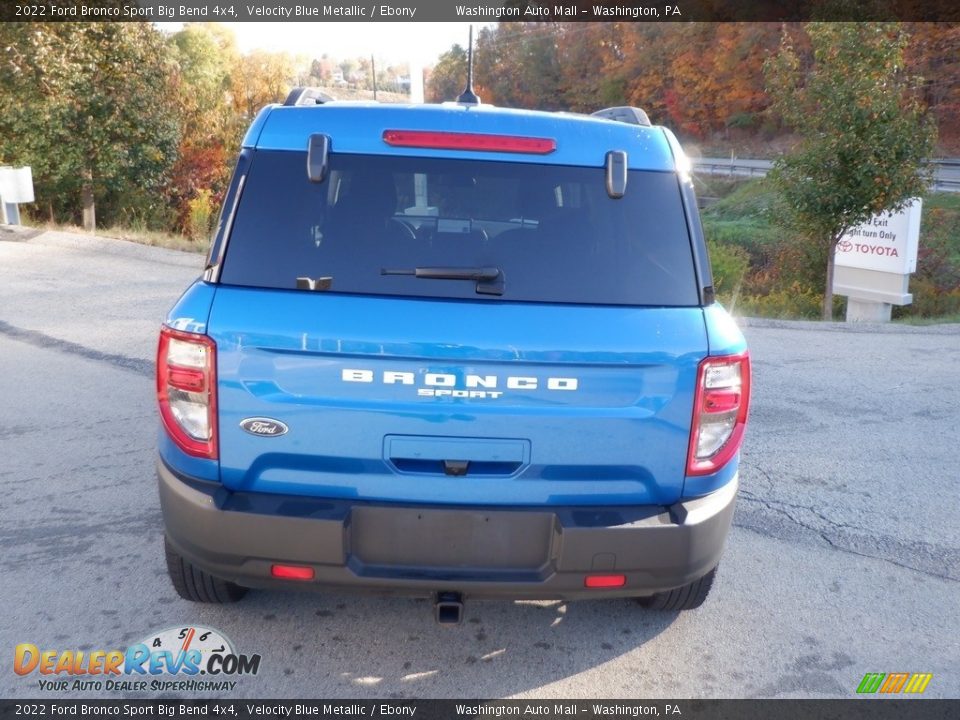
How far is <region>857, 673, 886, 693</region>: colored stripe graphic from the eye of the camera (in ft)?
11.0

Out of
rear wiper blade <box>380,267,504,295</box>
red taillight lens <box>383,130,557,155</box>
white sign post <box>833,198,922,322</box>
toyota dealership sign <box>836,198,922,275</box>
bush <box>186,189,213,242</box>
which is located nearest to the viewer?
rear wiper blade <box>380,267,504,295</box>

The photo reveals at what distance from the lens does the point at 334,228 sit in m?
3.02

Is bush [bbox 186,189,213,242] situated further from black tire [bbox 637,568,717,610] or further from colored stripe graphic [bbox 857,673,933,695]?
colored stripe graphic [bbox 857,673,933,695]

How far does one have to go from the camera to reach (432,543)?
9.48 ft

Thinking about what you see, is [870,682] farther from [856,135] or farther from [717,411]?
[856,135]

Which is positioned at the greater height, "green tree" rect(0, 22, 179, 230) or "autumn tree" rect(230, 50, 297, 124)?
"autumn tree" rect(230, 50, 297, 124)

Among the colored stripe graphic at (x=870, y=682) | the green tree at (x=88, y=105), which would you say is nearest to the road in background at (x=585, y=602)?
the colored stripe graphic at (x=870, y=682)

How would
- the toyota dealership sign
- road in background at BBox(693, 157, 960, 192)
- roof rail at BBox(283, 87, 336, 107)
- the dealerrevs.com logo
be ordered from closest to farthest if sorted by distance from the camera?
the dealerrevs.com logo, roof rail at BBox(283, 87, 336, 107), the toyota dealership sign, road in background at BBox(693, 157, 960, 192)

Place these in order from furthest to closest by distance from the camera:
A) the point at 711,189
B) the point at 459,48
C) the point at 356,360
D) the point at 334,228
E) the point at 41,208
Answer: the point at 459,48 → the point at 711,189 → the point at 41,208 → the point at 334,228 → the point at 356,360

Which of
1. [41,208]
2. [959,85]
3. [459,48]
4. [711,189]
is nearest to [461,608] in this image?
[41,208]

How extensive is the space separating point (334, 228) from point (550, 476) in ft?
3.67

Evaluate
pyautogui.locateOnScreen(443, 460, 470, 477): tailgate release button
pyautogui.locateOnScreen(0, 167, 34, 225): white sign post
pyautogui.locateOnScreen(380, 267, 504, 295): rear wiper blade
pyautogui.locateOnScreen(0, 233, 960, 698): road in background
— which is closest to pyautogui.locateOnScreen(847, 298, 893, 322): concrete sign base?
pyautogui.locateOnScreen(0, 233, 960, 698): road in background

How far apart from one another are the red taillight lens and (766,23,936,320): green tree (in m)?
14.5

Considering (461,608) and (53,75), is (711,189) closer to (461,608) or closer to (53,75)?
(53,75)
